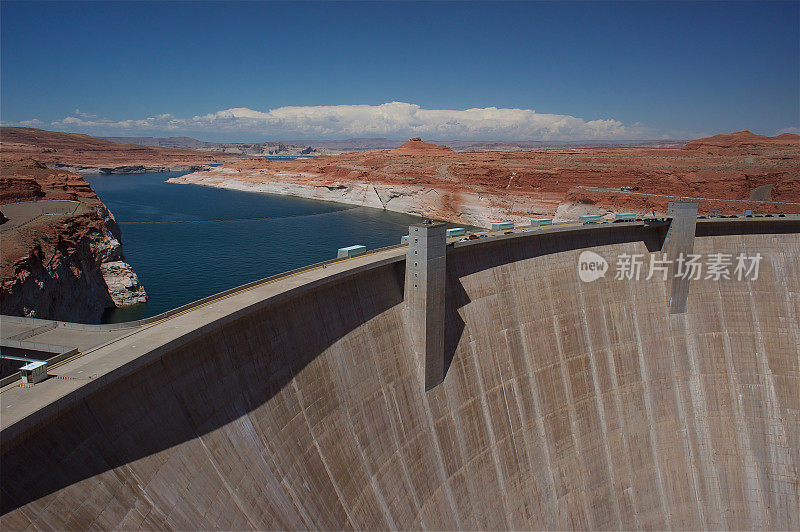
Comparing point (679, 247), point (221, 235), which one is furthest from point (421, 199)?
point (679, 247)

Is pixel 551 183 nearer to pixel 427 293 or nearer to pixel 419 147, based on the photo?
pixel 427 293

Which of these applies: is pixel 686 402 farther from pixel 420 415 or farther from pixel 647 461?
pixel 420 415

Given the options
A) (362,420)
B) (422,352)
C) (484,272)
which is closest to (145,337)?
(362,420)
